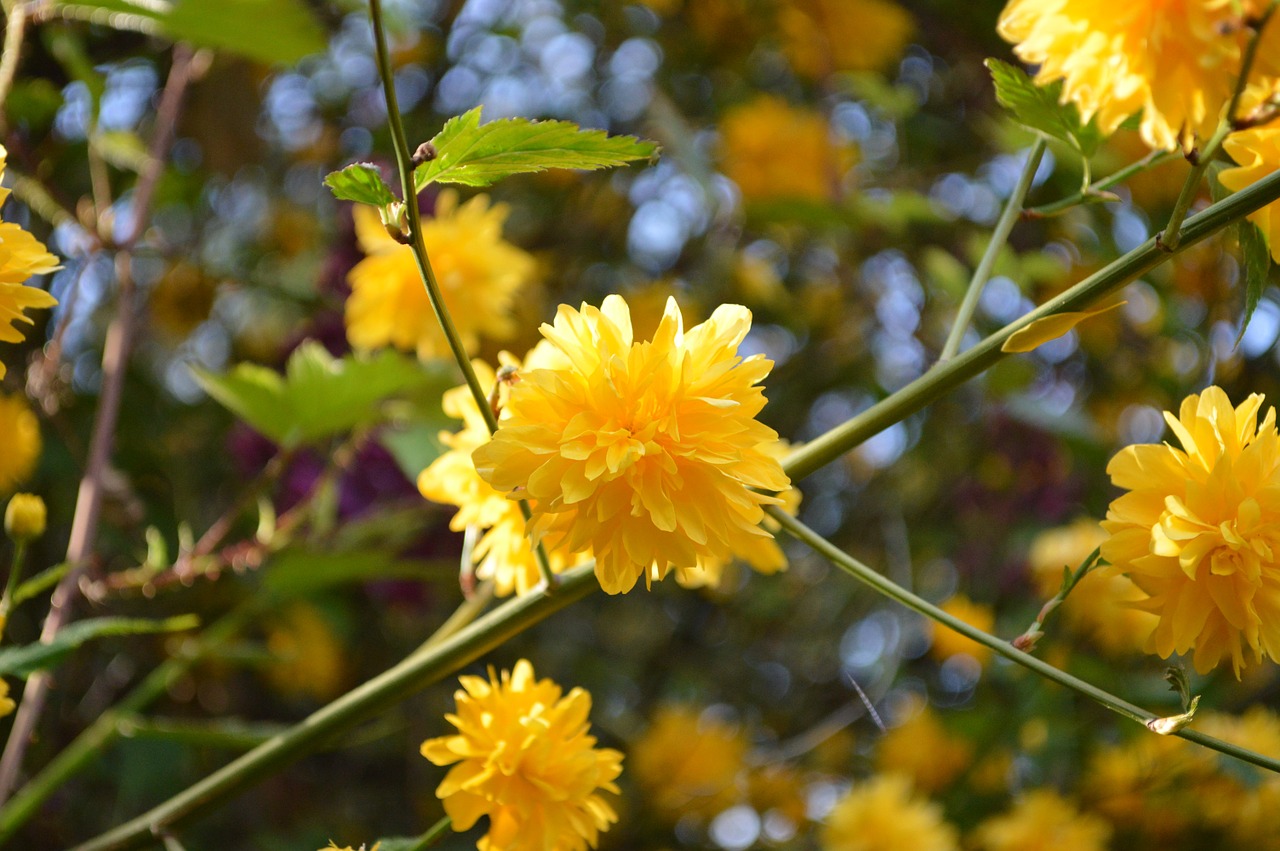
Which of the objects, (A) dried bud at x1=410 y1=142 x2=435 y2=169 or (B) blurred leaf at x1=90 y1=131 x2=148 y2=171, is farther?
(B) blurred leaf at x1=90 y1=131 x2=148 y2=171

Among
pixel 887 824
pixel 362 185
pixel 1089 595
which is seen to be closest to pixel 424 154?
pixel 362 185

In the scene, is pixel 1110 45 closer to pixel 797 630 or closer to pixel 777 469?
pixel 777 469

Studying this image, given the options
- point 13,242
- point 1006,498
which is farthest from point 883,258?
point 13,242

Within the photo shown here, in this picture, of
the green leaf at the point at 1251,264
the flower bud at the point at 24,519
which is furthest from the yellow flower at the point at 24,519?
the green leaf at the point at 1251,264

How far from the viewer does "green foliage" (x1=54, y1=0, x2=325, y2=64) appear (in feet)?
2.42

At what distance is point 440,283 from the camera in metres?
0.93

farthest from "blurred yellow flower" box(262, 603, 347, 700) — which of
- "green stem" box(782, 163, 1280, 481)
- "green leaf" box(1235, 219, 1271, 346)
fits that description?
"green leaf" box(1235, 219, 1271, 346)

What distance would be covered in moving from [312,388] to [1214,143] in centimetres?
63

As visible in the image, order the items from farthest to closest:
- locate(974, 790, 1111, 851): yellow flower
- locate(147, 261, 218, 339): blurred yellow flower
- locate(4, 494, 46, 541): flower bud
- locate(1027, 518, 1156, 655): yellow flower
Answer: locate(147, 261, 218, 339): blurred yellow flower < locate(1027, 518, 1156, 655): yellow flower < locate(974, 790, 1111, 851): yellow flower < locate(4, 494, 46, 541): flower bud

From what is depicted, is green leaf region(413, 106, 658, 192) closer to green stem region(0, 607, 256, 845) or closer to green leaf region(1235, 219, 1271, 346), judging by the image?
green leaf region(1235, 219, 1271, 346)

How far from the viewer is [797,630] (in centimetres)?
186

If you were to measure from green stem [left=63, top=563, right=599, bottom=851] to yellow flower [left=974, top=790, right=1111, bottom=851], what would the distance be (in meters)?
0.86

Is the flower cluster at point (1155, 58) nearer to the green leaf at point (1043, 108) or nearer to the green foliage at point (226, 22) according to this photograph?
the green leaf at point (1043, 108)

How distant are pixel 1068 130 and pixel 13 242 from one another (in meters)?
0.47
